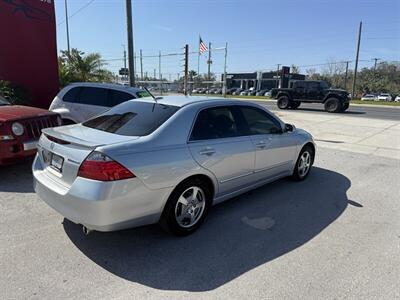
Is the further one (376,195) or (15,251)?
(376,195)

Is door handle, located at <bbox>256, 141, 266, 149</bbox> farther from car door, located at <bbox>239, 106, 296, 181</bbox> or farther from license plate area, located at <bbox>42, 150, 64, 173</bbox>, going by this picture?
license plate area, located at <bbox>42, 150, 64, 173</bbox>

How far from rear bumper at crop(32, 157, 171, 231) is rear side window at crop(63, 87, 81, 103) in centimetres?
519

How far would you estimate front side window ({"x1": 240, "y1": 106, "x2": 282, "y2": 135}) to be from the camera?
4250 mm

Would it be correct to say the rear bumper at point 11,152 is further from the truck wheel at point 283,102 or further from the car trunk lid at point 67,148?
the truck wheel at point 283,102

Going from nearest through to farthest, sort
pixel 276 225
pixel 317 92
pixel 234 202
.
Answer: pixel 276 225 < pixel 234 202 < pixel 317 92

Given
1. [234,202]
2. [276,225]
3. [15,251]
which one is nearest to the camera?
[15,251]

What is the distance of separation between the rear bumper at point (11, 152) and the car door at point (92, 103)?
8.88ft

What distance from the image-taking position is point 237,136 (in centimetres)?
394

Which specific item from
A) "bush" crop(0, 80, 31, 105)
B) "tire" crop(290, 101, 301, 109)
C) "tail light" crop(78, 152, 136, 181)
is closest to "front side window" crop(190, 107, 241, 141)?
"tail light" crop(78, 152, 136, 181)

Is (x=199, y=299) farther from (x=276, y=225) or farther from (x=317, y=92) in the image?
(x=317, y=92)

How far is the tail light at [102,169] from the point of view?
270cm

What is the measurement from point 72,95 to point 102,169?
19.0ft

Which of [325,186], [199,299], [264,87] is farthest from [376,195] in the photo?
[264,87]

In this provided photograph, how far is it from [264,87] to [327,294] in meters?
86.9
